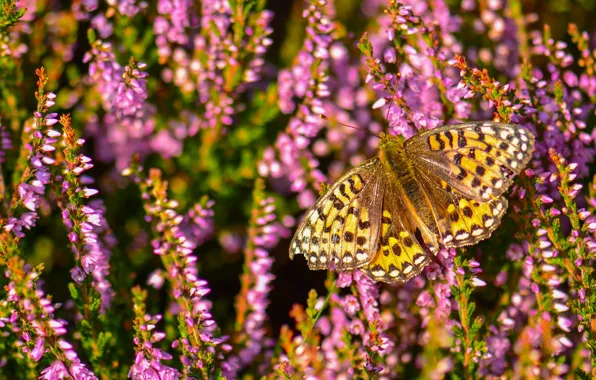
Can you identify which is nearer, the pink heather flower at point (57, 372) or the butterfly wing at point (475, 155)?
the pink heather flower at point (57, 372)

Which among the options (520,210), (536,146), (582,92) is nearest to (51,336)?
(520,210)

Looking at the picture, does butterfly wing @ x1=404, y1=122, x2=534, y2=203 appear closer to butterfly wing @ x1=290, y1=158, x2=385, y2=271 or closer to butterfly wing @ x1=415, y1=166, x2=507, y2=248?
butterfly wing @ x1=415, y1=166, x2=507, y2=248

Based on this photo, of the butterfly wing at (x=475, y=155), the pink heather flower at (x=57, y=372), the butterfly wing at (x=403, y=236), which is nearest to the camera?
the pink heather flower at (x=57, y=372)

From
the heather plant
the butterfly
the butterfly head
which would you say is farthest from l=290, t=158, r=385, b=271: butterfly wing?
the butterfly head

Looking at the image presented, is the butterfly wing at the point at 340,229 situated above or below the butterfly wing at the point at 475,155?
below

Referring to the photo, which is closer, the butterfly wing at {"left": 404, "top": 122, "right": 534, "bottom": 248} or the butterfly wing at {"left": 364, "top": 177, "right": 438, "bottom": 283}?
the butterfly wing at {"left": 404, "top": 122, "right": 534, "bottom": 248}

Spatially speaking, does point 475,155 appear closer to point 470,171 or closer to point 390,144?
point 470,171

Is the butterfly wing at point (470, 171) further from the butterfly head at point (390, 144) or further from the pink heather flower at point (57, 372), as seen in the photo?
the pink heather flower at point (57, 372)

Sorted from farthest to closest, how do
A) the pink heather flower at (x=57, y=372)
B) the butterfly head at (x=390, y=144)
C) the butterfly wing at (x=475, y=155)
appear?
the butterfly head at (x=390, y=144) → the butterfly wing at (x=475, y=155) → the pink heather flower at (x=57, y=372)

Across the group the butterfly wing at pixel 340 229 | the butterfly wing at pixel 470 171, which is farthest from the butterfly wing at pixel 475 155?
the butterfly wing at pixel 340 229
